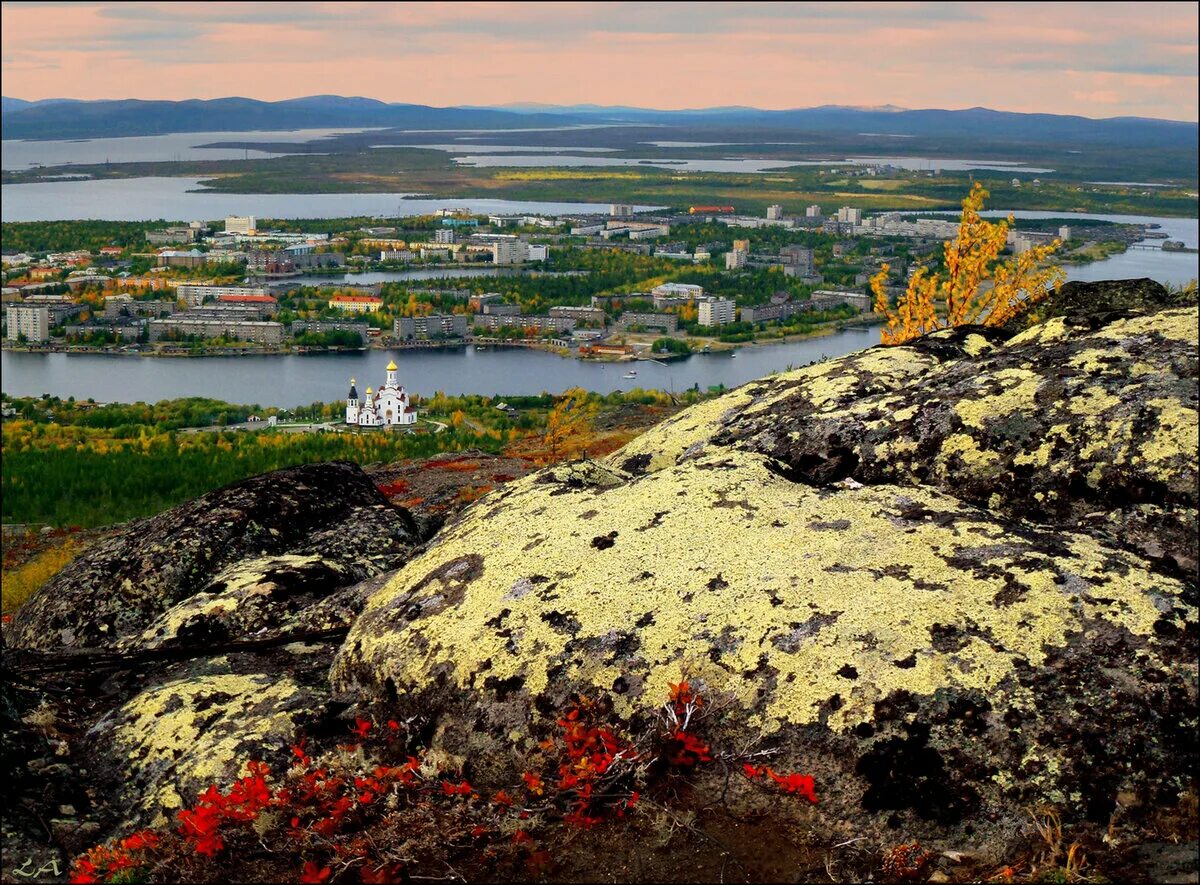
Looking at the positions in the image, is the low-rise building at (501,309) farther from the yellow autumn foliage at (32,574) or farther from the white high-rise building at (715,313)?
the yellow autumn foliage at (32,574)

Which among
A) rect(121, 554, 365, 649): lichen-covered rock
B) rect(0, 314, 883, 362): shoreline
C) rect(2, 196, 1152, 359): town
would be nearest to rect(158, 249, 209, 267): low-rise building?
rect(2, 196, 1152, 359): town

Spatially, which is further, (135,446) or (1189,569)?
(135,446)

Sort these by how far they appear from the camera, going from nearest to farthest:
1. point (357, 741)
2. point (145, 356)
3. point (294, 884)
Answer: point (294, 884)
point (357, 741)
point (145, 356)

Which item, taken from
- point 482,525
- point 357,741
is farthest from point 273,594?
point 357,741

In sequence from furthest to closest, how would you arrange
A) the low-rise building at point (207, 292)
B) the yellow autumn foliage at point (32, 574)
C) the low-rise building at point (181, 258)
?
the low-rise building at point (181, 258), the low-rise building at point (207, 292), the yellow autumn foliage at point (32, 574)

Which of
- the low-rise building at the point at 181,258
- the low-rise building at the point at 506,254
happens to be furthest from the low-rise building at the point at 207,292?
the low-rise building at the point at 506,254

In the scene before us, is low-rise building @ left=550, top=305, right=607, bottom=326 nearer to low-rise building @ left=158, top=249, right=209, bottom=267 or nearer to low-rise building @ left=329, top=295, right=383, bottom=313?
low-rise building @ left=329, top=295, right=383, bottom=313

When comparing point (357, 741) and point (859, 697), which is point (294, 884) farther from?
point (859, 697)
